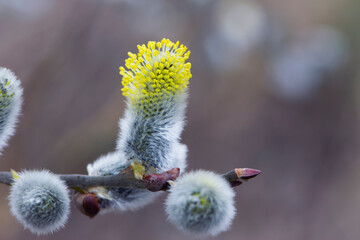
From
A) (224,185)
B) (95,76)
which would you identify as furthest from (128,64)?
(95,76)

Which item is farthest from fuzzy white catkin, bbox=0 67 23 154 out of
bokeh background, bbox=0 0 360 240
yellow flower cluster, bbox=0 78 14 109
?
bokeh background, bbox=0 0 360 240

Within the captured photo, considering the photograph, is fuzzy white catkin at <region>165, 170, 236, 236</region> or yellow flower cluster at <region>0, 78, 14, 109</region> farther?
yellow flower cluster at <region>0, 78, 14, 109</region>

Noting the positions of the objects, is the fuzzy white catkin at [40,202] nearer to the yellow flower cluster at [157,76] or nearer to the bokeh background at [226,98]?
the yellow flower cluster at [157,76]

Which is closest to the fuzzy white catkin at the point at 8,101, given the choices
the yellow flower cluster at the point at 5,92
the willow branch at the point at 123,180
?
the yellow flower cluster at the point at 5,92

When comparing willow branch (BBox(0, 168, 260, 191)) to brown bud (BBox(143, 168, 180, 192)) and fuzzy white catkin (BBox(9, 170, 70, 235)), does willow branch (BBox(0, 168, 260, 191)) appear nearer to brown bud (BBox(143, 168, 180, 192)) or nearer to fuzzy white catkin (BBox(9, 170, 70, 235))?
brown bud (BBox(143, 168, 180, 192))

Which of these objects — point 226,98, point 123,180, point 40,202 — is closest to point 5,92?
point 40,202

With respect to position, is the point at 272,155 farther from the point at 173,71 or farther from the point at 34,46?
the point at 173,71
